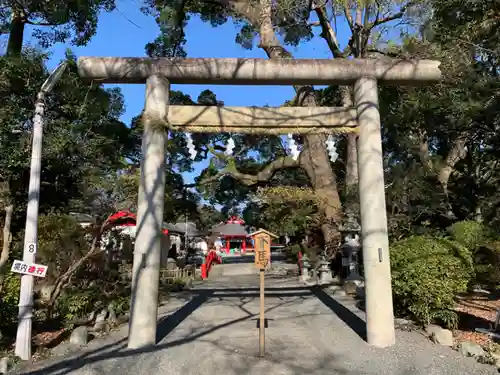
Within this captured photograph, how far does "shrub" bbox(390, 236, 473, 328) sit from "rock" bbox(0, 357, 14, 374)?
247 inches

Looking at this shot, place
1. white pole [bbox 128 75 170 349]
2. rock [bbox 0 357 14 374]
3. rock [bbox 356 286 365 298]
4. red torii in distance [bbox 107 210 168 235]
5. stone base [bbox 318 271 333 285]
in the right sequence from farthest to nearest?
stone base [bbox 318 271 333 285] → rock [bbox 356 286 365 298] → red torii in distance [bbox 107 210 168 235] → white pole [bbox 128 75 170 349] → rock [bbox 0 357 14 374]

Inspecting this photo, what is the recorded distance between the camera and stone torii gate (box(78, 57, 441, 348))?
20.9 feet

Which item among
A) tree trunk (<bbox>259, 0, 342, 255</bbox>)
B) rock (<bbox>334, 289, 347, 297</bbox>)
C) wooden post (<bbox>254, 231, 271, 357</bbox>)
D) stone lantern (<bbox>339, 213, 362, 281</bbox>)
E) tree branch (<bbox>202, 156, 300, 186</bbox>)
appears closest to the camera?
wooden post (<bbox>254, 231, 271, 357</bbox>)

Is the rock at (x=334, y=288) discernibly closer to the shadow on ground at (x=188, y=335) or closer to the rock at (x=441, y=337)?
the shadow on ground at (x=188, y=335)

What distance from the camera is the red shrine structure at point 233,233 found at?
45.9 metres

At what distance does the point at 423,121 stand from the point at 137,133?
15512 millimetres

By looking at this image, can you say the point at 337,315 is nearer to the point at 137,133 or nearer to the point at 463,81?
the point at 463,81

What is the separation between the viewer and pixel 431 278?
23.3 ft

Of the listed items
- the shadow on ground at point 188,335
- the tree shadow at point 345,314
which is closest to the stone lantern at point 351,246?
the shadow on ground at point 188,335

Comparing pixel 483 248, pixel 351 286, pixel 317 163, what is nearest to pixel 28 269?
pixel 351 286

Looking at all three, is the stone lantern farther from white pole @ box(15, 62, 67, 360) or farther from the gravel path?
white pole @ box(15, 62, 67, 360)

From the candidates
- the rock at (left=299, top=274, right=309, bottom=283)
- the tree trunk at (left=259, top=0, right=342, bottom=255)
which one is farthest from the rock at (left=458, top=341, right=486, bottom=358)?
the rock at (left=299, top=274, right=309, bottom=283)

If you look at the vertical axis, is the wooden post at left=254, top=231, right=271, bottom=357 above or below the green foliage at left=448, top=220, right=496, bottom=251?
below

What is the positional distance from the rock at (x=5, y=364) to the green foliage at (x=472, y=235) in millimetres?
11516
